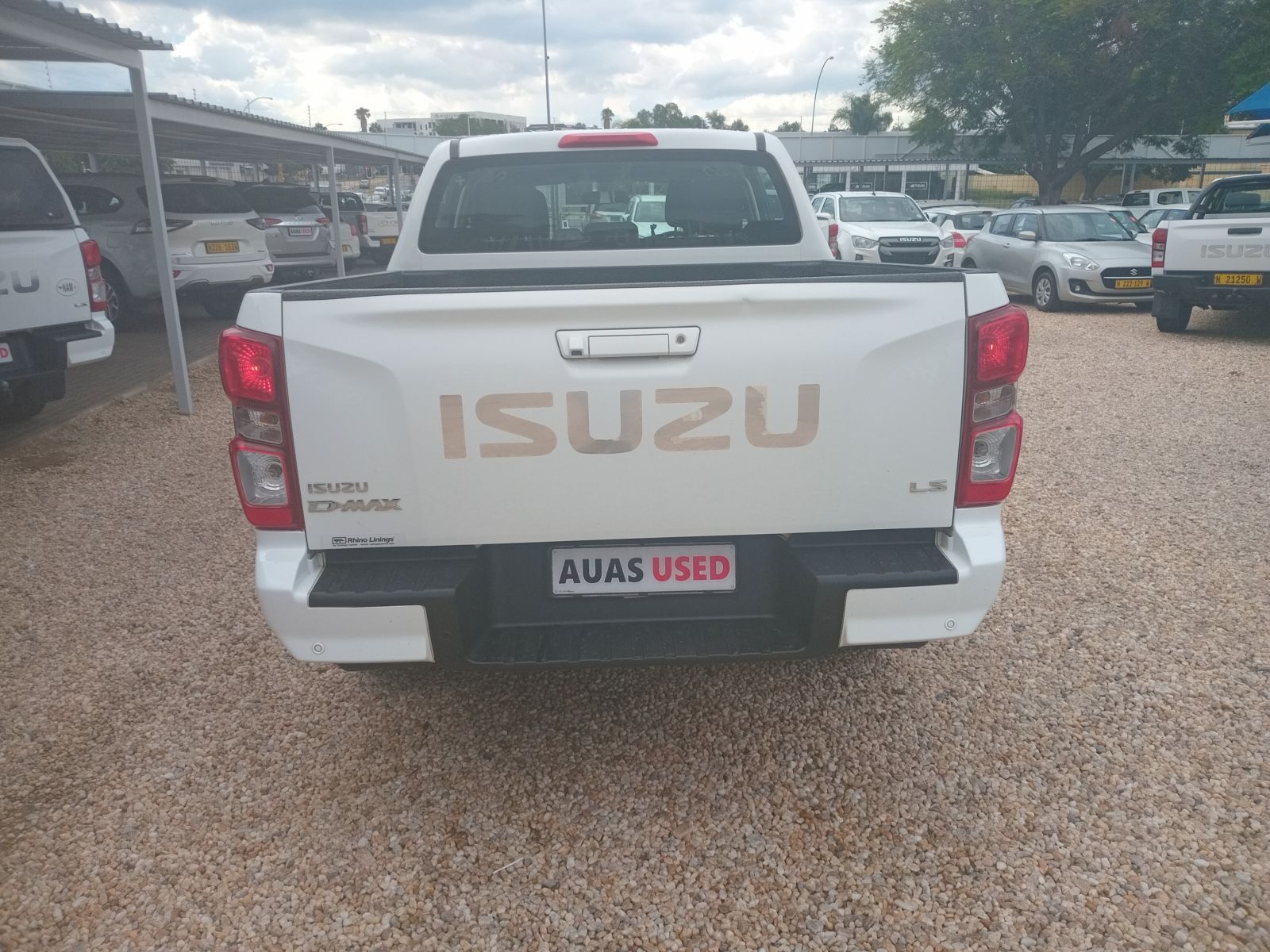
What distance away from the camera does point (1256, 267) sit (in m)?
10.1

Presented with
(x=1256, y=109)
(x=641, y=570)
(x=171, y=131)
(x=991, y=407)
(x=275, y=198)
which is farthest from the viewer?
(x=275, y=198)

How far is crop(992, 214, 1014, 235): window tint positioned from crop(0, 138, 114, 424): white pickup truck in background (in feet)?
42.8

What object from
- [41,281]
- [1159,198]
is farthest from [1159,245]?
[1159,198]

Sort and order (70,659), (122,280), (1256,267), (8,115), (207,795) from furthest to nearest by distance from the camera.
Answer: (122,280), (8,115), (1256,267), (70,659), (207,795)

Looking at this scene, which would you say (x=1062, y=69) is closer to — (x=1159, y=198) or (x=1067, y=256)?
(x=1159, y=198)

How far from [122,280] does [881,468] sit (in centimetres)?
1270

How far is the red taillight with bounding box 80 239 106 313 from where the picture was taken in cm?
702

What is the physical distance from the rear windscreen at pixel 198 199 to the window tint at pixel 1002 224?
11424mm

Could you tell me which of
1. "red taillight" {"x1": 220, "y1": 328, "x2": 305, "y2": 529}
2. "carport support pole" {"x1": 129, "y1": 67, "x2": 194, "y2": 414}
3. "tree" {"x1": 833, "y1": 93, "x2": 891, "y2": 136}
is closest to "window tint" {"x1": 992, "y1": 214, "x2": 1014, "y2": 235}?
"carport support pole" {"x1": 129, "y1": 67, "x2": 194, "y2": 414}

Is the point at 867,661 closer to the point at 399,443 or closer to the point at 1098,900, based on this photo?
the point at 1098,900

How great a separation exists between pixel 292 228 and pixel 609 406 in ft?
48.2

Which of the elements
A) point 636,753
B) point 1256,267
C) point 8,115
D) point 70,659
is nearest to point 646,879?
point 636,753

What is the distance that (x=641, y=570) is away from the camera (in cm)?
261

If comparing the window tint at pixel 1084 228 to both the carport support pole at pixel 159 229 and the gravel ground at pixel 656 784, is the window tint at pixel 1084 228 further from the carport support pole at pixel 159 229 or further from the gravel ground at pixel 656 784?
the carport support pole at pixel 159 229
